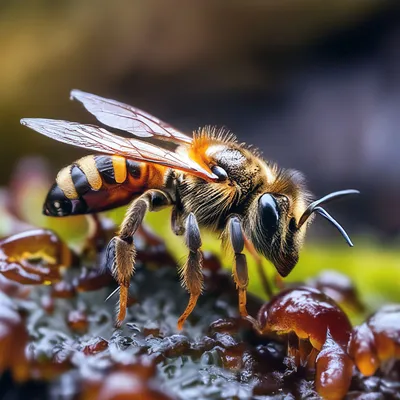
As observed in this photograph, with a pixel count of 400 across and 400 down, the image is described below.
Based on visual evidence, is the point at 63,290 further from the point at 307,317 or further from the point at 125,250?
the point at 307,317

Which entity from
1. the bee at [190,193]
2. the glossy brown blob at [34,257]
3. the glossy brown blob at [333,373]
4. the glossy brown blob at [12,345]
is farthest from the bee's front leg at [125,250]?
the glossy brown blob at [333,373]

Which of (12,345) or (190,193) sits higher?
(190,193)

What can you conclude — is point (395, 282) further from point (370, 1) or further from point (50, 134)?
point (370, 1)

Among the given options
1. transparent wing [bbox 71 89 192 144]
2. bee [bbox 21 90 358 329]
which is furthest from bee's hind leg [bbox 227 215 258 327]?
transparent wing [bbox 71 89 192 144]

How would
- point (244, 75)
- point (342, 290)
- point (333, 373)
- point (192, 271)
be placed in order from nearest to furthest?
point (333, 373)
point (192, 271)
point (342, 290)
point (244, 75)

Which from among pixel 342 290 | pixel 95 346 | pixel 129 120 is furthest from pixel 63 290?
pixel 342 290

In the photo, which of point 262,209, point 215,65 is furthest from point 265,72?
point 262,209

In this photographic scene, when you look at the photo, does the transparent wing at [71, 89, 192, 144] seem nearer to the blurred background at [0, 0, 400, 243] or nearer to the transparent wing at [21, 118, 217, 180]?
the transparent wing at [21, 118, 217, 180]
